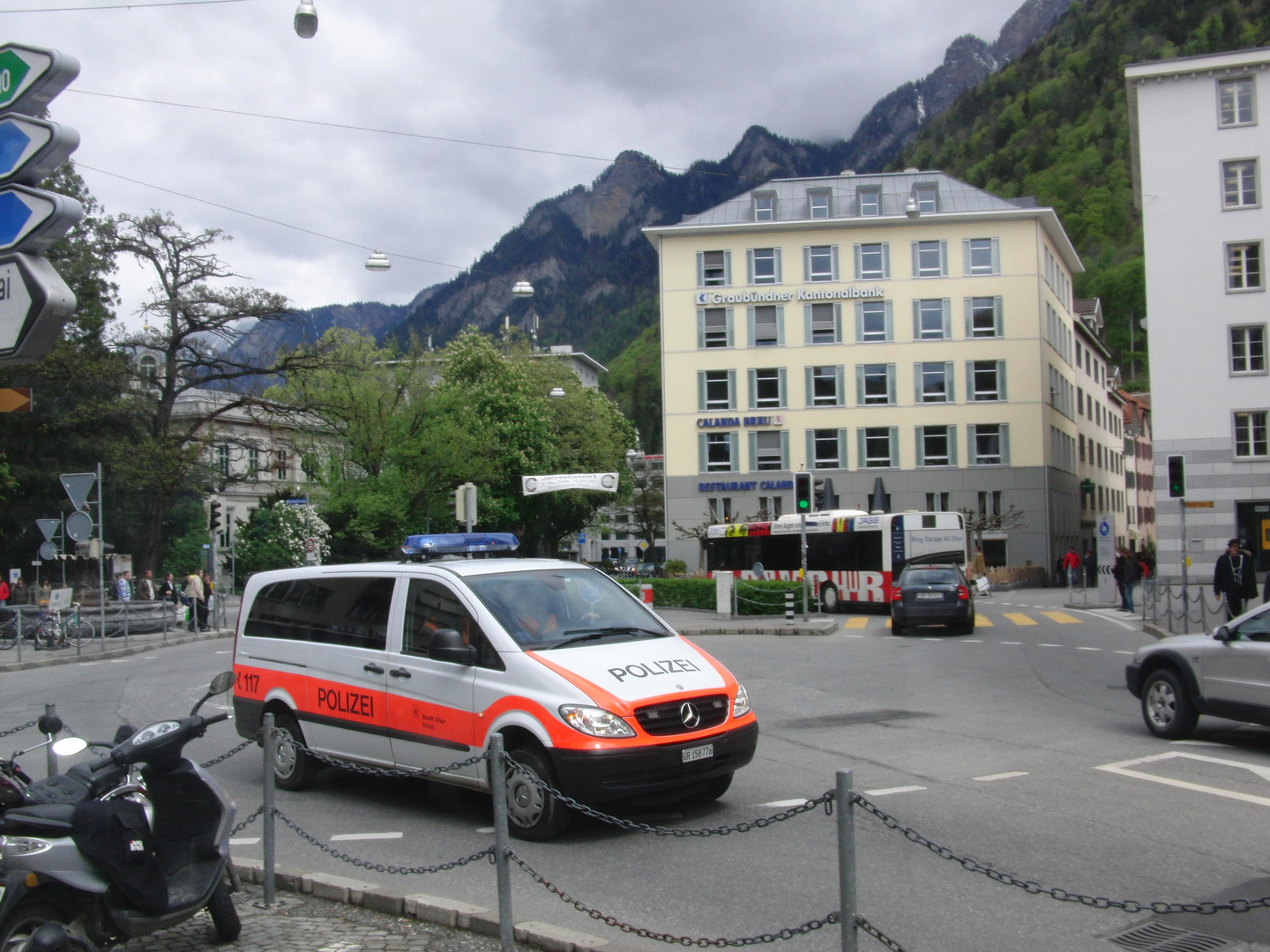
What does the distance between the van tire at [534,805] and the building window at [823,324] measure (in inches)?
2052

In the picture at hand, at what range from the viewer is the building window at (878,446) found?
56938mm

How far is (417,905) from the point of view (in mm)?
5898

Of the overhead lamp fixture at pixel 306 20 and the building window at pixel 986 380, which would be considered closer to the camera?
the overhead lamp fixture at pixel 306 20

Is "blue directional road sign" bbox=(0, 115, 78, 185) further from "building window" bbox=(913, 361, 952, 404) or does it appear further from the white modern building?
"building window" bbox=(913, 361, 952, 404)

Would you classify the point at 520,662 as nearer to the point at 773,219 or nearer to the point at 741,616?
the point at 741,616

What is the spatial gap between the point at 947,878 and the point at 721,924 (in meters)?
1.50

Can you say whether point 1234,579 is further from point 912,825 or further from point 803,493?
point 912,825

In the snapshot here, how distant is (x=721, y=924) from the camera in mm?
5617

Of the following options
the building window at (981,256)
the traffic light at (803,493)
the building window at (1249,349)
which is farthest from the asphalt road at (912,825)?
the building window at (981,256)

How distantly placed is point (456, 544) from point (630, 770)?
11.0 feet

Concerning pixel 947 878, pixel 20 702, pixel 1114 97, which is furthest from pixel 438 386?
pixel 1114 97

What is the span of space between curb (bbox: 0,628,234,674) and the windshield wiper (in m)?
19.3

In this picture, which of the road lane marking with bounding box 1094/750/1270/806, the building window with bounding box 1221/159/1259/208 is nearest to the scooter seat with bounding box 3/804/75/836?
the road lane marking with bounding box 1094/750/1270/806

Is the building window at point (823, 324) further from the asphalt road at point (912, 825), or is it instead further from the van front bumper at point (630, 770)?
the van front bumper at point (630, 770)
